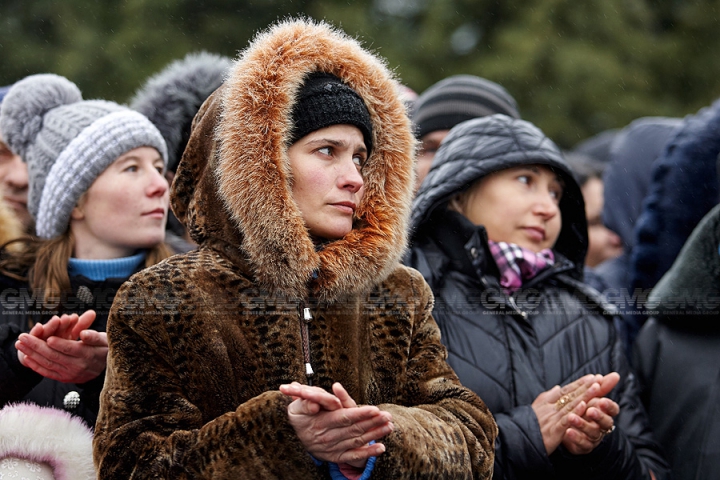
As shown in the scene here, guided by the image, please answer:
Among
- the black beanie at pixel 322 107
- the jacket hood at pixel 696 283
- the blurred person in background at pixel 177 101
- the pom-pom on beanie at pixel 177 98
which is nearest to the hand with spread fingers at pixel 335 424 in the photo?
the black beanie at pixel 322 107

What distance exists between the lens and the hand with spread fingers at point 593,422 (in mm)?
2875

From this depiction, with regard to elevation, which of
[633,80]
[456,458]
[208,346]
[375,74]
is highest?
[375,74]

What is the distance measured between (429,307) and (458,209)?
879 millimetres

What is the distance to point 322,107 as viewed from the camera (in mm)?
2584

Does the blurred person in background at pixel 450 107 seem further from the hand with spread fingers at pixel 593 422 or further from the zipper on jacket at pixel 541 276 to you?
the hand with spread fingers at pixel 593 422

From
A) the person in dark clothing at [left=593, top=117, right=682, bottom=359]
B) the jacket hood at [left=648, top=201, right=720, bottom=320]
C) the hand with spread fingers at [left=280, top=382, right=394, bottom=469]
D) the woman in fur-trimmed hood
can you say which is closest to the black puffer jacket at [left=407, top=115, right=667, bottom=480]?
the jacket hood at [left=648, top=201, right=720, bottom=320]

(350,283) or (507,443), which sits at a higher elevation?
(350,283)

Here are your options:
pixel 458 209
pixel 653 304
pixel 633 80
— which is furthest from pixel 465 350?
pixel 633 80

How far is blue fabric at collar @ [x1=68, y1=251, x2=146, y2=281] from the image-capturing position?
332 centimetres

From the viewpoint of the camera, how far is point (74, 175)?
3.39 m

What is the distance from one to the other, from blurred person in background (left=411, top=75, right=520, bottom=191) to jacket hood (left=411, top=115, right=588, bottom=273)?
2.33ft

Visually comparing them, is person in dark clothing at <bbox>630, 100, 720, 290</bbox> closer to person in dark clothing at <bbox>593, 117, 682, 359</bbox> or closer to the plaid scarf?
person in dark clothing at <bbox>593, 117, 682, 359</bbox>

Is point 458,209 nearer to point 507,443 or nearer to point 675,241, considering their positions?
point 507,443

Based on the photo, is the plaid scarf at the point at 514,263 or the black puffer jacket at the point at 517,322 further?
the plaid scarf at the point at 514,263
